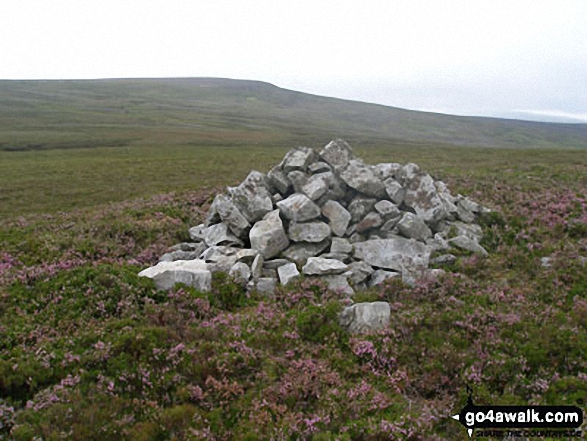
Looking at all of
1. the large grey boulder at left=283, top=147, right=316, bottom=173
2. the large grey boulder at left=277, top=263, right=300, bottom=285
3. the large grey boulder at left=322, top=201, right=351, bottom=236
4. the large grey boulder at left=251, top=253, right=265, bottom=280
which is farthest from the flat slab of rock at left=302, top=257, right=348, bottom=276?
the large grey boulder at left=283, top=147, right=316, bottom=173

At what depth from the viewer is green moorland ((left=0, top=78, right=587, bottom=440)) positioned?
8523mm

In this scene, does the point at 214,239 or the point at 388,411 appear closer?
the point at 388,411

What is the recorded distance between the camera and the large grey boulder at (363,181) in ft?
62.7

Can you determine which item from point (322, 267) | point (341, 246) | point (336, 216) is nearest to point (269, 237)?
point (322, 267)

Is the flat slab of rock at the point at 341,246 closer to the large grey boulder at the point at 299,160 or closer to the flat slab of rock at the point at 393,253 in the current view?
the flat slab of rock at the point at 393,253

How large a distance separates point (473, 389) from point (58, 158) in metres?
63.8

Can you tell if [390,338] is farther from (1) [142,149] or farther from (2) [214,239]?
(1) [142,149]

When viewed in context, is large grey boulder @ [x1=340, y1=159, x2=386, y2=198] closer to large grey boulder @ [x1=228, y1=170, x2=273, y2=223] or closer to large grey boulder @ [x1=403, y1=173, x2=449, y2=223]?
large grey boulder @ [x1=403, y1=173, x2=449, y2=223]

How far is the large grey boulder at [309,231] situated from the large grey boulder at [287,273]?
174 cm

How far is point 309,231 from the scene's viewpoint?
17.1m

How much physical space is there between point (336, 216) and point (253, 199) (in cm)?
388

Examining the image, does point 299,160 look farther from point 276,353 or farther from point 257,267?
point 276,353

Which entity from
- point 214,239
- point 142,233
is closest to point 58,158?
point 142,233

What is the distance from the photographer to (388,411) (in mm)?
8766
